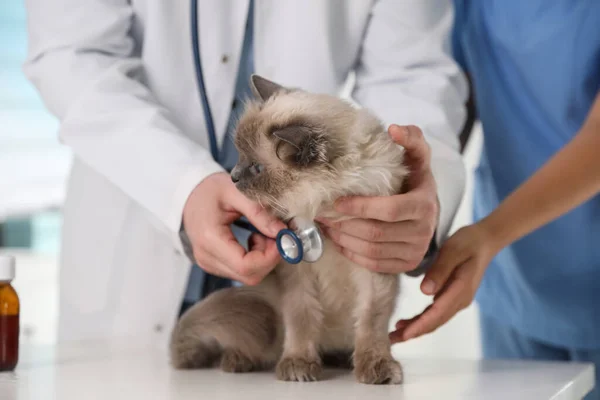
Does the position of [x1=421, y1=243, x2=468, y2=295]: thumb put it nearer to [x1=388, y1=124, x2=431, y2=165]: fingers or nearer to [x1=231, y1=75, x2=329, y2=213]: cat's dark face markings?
[x1=388, y1=124, x2=431, y2=165]: fingers

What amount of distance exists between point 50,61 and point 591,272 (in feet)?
3.94

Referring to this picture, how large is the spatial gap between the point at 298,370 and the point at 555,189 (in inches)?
23.8

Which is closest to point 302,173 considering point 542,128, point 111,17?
point 111,17

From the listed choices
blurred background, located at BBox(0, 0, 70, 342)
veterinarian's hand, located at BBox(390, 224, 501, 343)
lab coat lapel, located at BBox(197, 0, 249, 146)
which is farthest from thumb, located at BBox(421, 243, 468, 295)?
blurred background, located at BBox(0, 0, 70, 342)

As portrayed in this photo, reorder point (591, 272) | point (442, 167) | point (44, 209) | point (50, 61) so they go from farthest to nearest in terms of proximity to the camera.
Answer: point (44, 209) < point (591, 272) < point (50, 61) < point (442, 167)

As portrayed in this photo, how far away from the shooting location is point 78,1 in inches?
51.9

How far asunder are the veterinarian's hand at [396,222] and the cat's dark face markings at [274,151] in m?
0.08

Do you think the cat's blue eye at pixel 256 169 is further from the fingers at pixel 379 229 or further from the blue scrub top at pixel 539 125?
the blue scrub top at pixel 539 125

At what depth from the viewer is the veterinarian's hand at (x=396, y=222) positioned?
3.16 ft

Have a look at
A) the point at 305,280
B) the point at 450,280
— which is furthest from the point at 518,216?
the point at 305,280

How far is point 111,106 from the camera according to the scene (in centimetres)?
121

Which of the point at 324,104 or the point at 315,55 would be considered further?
the point at 315,55

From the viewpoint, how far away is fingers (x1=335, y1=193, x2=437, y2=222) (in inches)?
37.7

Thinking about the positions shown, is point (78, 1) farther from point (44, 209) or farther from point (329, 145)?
point (44, 209)
